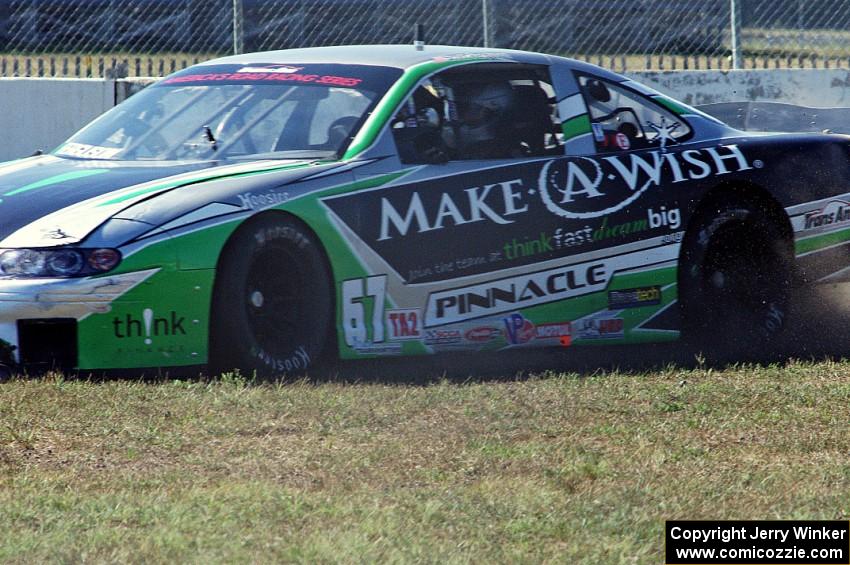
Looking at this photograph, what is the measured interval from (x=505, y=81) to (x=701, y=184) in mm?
1082

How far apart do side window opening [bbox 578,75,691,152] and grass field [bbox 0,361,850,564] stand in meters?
1.31

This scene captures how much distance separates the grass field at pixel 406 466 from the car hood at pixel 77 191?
1.93 feet

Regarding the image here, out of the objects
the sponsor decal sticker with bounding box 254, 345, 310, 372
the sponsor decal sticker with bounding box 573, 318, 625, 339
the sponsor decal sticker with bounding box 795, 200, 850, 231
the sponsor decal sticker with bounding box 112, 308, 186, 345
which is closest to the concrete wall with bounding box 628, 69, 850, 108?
the sponsor decal sticker with bounding box 795, 200, 850, 231

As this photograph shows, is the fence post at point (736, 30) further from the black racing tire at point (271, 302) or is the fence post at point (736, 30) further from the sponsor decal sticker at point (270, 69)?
the black racing tire at point (271, 302)

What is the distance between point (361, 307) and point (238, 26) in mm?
5838

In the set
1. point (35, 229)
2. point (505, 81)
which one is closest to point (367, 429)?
point (35, 229)

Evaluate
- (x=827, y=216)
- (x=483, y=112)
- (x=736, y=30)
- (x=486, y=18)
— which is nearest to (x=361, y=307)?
(x=483, y=112)

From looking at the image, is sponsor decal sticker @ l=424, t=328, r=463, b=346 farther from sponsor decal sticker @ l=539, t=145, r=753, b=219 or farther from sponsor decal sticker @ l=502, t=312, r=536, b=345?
sponsor decal sticker @ l=539, t=145, r=753, b=219

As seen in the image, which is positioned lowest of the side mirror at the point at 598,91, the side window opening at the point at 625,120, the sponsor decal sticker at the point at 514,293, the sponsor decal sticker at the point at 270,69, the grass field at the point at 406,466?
the grass field at the point at 406,466

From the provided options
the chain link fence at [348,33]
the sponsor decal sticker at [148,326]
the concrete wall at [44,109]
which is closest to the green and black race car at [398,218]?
the sponsor decal sticker at [148,326]

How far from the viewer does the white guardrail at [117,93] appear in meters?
12.1

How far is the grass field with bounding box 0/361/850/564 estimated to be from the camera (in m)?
3.67

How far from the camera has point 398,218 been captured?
6.06m

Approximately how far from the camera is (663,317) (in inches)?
273
